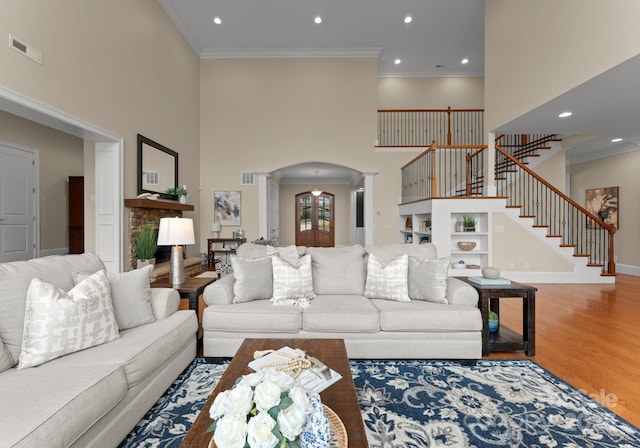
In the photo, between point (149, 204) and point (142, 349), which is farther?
point (149, 204)

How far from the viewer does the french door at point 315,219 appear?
40.7ft

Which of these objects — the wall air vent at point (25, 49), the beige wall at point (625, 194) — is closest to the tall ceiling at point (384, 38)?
the beige wall at point (625, 194)

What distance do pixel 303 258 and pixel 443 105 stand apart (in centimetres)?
782

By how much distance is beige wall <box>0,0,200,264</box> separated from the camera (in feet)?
9.78

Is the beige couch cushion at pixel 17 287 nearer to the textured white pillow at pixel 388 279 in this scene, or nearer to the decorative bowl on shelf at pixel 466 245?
the textured white pillow at pixel 388 279

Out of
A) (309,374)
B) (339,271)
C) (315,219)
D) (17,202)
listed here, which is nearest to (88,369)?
(309,374)

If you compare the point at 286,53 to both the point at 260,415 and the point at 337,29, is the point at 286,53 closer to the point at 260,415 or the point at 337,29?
the point at 337,29

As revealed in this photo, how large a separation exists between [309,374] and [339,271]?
65.7 inches

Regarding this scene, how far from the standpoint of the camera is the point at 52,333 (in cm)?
167

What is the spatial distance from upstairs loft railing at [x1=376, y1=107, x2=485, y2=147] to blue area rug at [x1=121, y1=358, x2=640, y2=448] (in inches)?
271

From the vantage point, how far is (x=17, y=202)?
565cm

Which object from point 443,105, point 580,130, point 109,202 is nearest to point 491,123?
point 580,130

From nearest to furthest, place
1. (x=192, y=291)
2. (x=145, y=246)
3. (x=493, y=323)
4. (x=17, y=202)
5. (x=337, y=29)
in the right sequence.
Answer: (x=192, y=291), (x=493, y=323), (x=145, y=246), (x=17, y=202), (x=337, y=29)

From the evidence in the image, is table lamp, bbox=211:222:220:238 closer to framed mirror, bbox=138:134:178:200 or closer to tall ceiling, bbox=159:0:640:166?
framed mirror, bbox=138:134:178:200
